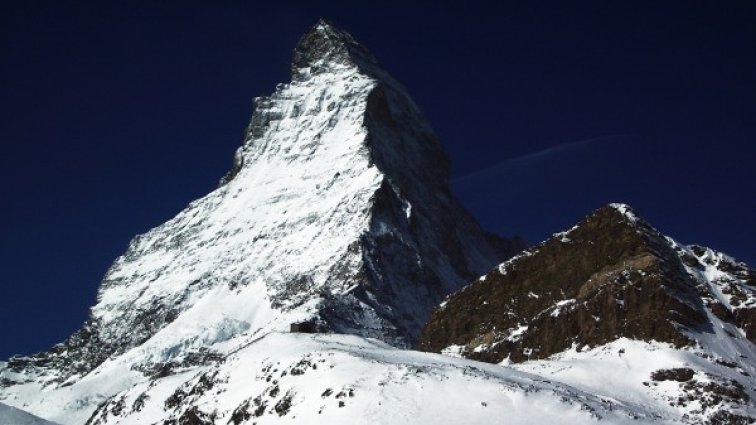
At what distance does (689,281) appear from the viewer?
204ft

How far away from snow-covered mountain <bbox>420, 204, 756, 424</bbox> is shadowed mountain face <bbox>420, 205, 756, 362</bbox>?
0.09 metres

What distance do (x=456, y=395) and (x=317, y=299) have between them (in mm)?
94218

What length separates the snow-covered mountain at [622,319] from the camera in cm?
5028

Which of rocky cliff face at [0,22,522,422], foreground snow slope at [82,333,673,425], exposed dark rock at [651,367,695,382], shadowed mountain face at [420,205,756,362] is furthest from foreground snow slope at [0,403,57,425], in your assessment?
rocky cliff face at [0,22,522,422]

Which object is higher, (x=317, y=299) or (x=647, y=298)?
(x=317, y=299)

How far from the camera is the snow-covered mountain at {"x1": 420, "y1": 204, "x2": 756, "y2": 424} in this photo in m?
50.3

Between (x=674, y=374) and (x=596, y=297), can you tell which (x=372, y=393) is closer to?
(x=674, y=374)

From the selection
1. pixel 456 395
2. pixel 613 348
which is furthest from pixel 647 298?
pixel 456 395

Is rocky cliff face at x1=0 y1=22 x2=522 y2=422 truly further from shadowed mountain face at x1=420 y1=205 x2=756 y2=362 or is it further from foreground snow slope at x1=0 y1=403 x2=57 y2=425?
foreground snow slope at x1=0 y1=403 x2=57 y2=425

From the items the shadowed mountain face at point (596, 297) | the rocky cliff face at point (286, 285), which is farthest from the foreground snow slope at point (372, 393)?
the rocky cliff face at point (286, 285)

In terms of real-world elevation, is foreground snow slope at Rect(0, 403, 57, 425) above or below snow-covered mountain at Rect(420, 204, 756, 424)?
below

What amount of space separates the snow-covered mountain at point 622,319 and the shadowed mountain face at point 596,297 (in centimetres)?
9

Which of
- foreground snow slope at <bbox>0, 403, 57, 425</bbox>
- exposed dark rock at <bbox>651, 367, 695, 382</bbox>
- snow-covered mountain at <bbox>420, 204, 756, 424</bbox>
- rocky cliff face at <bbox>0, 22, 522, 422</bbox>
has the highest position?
rocky cliff face at <bbox>0, 22, 522, 422</bbox>

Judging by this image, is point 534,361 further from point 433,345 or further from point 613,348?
point 433,345
